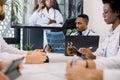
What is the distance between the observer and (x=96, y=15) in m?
5.55

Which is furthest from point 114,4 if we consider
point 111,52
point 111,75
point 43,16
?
point 43,16

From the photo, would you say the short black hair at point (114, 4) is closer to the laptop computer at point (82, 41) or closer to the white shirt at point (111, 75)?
the laptop computer at point (82, 41)

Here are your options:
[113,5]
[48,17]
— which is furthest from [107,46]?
[48,17]

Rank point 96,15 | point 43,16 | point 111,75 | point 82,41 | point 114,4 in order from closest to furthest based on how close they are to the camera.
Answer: point 111,75 → point 114,4 → point 82,41 → point 43,16 → point 96,15

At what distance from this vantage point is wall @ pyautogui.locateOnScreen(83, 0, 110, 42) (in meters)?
5.32

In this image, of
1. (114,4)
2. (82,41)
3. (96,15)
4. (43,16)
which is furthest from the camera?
(96,15)

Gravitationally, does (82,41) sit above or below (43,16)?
below

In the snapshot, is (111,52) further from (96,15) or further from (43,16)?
(96,15)

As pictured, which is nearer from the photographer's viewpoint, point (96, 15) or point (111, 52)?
point (111, 52)

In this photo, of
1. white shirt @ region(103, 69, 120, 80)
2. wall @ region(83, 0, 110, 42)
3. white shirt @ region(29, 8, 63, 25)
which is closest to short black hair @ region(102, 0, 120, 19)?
white shirt @ region(103, 69, 120, 80)

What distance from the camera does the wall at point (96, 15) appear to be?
5.32 meters

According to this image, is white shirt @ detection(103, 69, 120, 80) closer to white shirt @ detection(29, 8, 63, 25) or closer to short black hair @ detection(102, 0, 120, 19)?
short black hair @ detection(102, 0, 120, 19)

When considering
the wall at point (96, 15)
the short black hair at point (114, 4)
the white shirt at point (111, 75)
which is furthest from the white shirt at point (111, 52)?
the wall at point (96, 15)

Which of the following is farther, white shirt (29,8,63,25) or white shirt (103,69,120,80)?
white shirt (29,8,63,25)
